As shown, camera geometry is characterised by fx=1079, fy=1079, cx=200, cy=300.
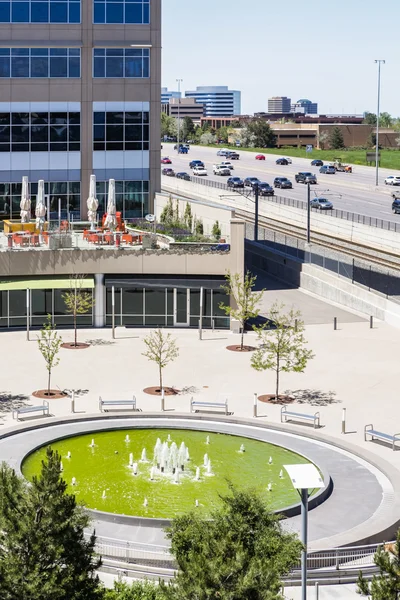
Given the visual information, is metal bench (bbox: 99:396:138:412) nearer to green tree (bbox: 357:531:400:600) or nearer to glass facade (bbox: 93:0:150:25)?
green tree (bbox: 357:531:400:600)

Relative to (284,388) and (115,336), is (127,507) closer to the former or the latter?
(284,388)

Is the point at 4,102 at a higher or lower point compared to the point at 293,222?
higher

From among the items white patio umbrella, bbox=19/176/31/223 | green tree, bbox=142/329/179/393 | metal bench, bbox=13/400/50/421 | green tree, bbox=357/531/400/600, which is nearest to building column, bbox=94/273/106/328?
green tree, bbox=142/329/179/393

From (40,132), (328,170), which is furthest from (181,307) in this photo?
Answer: (328,170)

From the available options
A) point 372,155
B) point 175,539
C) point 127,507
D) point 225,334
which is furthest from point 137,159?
point 372,155

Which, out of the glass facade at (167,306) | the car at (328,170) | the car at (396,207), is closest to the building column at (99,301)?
the glass facade at (167,306)

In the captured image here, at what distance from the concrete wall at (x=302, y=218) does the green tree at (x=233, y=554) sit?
5975 centimetres

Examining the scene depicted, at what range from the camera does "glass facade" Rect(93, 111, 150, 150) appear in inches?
2633

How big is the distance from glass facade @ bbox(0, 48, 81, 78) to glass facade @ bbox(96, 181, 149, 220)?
7.26 m

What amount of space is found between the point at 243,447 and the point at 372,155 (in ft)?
379

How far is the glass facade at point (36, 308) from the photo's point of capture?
182 feet

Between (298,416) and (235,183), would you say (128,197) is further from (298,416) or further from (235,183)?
(235,183)

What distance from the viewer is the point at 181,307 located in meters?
55.8

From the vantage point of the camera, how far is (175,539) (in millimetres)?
20188
